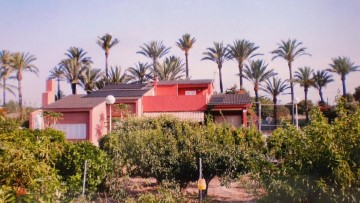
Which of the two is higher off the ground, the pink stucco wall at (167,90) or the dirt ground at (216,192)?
the pink stucco wall at (167,90)

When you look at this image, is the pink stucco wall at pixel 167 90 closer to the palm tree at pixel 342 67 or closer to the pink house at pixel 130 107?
the pink house at pixel 130 107

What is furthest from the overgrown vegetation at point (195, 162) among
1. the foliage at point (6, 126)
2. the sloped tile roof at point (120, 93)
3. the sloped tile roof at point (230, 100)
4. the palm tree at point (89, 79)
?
the palm tree at point (89, 79)

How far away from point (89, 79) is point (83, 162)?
3939cm

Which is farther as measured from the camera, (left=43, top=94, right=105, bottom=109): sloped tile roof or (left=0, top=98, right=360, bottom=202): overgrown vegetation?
(left=43, top=94, right=105, bottom=109): sloped tile roof

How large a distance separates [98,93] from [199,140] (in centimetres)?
2607

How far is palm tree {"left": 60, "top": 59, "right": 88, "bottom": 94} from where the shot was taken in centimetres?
4897

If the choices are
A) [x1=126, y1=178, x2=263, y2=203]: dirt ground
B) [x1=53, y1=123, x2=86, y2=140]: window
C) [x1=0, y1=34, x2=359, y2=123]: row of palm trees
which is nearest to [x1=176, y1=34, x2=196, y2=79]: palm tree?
[x1=0, y1=34, x2=359, y2=123]: row of palm trees

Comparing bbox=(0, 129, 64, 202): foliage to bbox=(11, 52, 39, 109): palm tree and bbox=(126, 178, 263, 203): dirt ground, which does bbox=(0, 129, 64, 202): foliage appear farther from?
bbox=(11, 52, 39, 109): palm tree

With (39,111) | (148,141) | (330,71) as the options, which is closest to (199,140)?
(148,141)

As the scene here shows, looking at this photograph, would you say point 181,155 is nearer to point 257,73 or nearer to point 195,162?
point 195,162

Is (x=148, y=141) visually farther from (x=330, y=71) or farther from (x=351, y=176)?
(x=330, y=71)

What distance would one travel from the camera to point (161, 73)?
51.0 metres

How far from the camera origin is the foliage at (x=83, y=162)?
11219 millimetres

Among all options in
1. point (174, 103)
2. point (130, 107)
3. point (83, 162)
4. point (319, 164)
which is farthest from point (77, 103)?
point (319, 164)
